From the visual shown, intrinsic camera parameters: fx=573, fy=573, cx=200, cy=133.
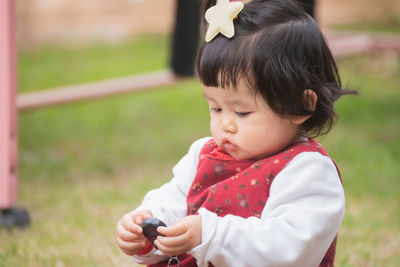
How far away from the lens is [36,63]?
6203 mm

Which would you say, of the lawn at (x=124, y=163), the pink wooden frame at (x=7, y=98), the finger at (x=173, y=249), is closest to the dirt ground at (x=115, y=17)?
the lawn at (x=124, y=163)

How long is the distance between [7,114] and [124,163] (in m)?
1.00

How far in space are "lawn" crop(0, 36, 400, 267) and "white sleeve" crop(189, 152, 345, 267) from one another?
1.12ft

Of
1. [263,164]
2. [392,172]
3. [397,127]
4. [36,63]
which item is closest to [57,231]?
[263,164]

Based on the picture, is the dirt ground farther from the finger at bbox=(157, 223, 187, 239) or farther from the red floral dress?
the finger at bbox=(157, 223, 187, 239)

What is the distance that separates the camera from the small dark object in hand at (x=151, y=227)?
3.67 ft

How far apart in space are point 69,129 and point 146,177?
1156 mm

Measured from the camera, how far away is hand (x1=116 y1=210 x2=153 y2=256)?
46.1 inches

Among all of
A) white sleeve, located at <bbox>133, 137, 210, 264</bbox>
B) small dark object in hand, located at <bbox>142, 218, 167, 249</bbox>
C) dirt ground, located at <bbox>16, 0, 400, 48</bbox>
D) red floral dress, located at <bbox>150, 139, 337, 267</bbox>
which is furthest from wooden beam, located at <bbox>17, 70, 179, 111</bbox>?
dirt ground, located at <bbox>16, 0, 400, 48</bbox>

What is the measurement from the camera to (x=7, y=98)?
2018 mm

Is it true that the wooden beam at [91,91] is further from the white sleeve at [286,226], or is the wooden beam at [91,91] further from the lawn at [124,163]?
the white sleeve at [286,226]

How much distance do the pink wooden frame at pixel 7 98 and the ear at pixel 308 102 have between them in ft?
3.96

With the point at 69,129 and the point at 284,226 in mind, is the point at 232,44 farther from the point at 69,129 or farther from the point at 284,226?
the point at 69,129

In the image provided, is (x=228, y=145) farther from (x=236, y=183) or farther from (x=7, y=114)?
(x=7, y=114)
